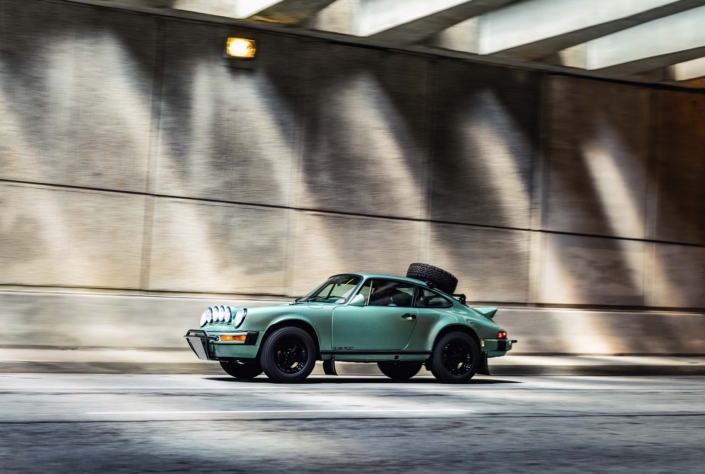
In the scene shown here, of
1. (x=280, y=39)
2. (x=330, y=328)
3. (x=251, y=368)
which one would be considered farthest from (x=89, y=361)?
(x=280, y=39)

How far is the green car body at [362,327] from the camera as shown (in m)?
12.0

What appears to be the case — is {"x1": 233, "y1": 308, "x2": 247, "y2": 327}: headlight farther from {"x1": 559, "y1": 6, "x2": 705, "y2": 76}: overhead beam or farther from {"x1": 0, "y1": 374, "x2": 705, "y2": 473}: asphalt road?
{"x1": 559, "y1": 6, "x2": 705, "y2": 76}: overhead beam

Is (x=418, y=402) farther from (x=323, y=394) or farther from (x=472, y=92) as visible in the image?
(x=472, y=92)

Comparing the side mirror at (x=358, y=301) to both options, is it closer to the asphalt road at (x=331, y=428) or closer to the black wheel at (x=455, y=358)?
the asphalt road at (x=331, y=428)

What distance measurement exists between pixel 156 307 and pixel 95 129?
2946mm

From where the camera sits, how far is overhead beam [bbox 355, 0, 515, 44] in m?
15.9

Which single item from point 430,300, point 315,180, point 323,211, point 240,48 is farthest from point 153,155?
point 430,300

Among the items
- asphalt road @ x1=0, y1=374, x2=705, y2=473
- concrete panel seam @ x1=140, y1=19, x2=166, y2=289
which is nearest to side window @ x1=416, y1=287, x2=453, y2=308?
asphalt road @ x1=0, y1=374, x2=705, y2=473

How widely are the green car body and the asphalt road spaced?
1.64ft

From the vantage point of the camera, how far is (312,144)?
17.5 m

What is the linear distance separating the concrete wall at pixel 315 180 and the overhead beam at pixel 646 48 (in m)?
0.60

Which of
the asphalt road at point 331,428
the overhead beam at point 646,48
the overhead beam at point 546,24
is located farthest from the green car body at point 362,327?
the overhead beam at point 646,48

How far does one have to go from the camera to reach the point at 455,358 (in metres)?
13.4

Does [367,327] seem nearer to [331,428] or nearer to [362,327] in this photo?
[362,327]
